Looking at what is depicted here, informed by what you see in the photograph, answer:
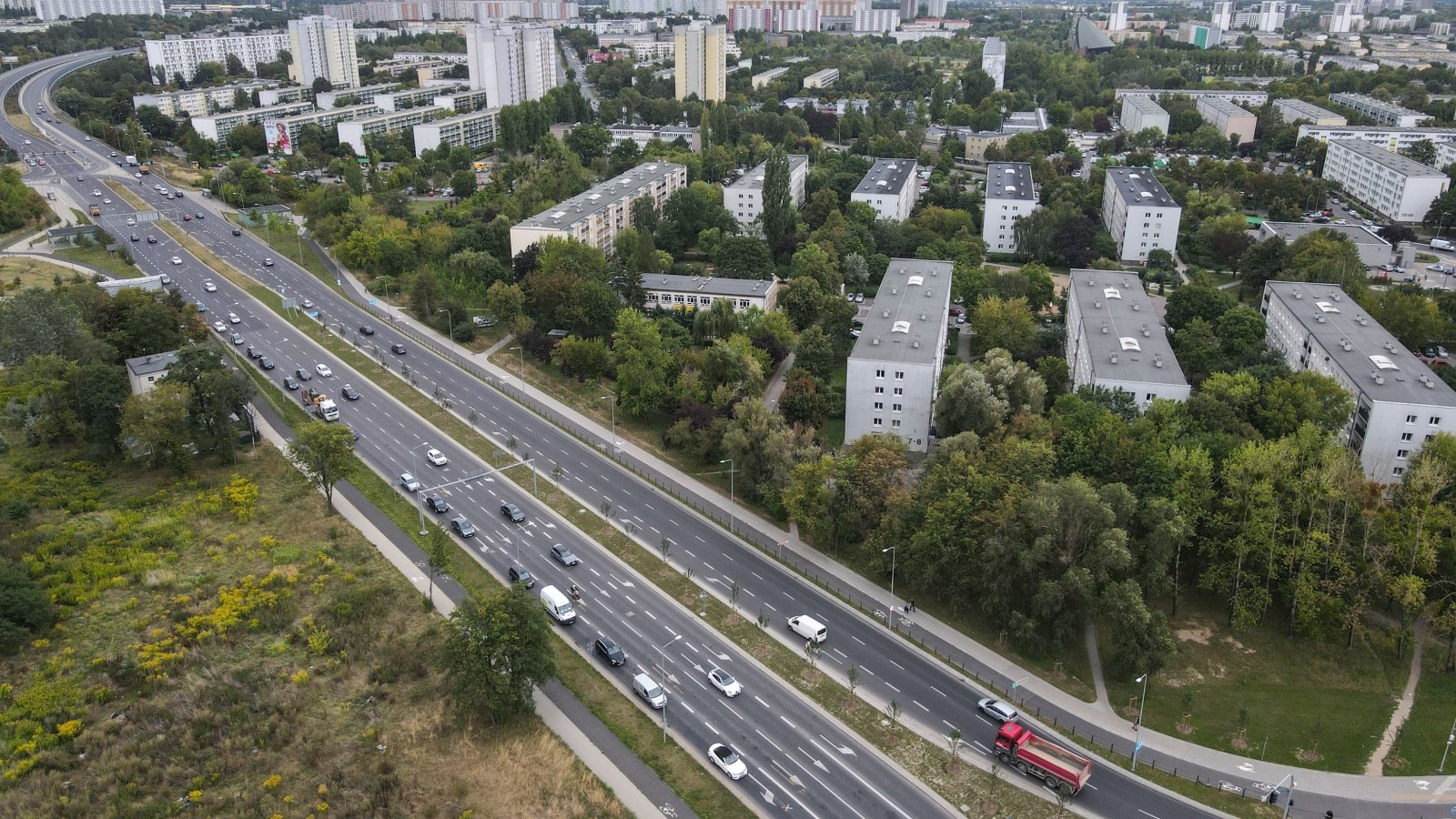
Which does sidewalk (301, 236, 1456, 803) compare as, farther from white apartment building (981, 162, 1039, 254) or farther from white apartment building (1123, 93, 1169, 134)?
white apartment building (1123, 93, 1169, 134)

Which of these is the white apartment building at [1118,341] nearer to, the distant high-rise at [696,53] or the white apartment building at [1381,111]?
the white apartment building at [1381,111]

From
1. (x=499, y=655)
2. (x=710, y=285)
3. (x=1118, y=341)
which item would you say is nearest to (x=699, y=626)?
(x=499, y=655)

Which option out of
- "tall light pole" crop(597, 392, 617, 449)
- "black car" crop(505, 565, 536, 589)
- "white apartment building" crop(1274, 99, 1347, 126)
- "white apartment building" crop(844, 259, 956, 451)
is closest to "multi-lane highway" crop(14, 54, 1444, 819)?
"black car" crop(505, 565, 536, 589)

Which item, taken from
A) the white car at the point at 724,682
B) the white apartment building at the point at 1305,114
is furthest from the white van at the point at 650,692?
the white apartment building at the point at 1305,114

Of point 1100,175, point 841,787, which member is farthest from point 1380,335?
point 1100,175

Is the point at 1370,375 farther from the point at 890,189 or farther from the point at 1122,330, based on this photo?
the point at 890,189

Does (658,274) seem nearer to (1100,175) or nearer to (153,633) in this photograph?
(153,633)
